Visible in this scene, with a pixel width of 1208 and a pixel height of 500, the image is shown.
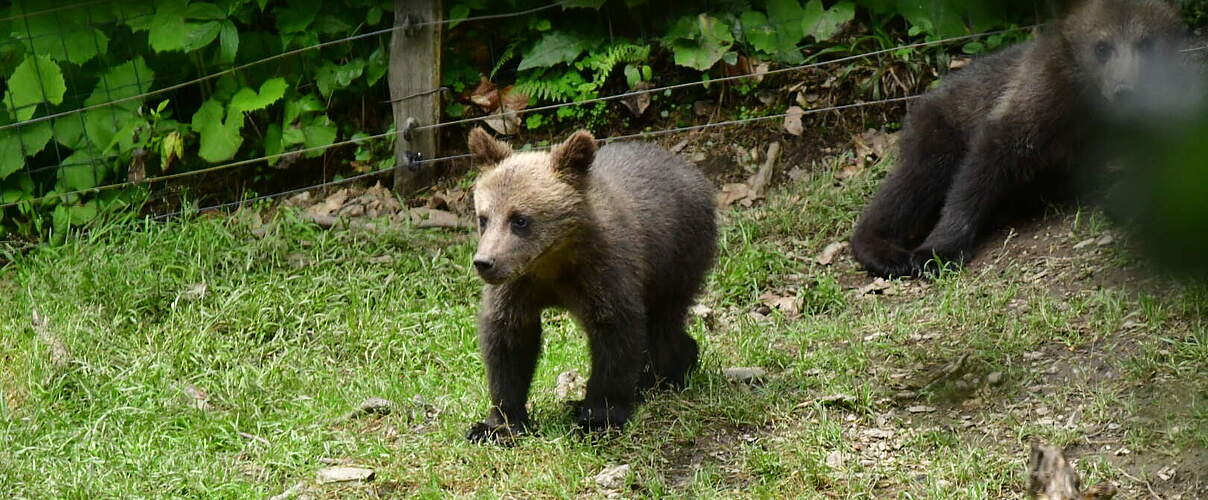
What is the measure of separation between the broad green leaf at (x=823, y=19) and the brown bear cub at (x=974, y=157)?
2.17 ft

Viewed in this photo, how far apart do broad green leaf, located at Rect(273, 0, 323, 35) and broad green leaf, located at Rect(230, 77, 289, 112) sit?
1.12ft

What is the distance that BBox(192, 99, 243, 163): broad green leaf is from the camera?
745 centimetres

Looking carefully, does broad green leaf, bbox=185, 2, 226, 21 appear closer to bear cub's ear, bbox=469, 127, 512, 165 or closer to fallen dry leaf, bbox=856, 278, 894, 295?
bear cub's ear, bbox=469, 127, 512, 165

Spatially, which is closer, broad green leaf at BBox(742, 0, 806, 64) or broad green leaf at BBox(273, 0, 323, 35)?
broad green leaf at BBox(742, 0, 806, 64)

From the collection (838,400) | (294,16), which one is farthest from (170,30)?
(838,400)

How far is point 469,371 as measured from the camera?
5641mm

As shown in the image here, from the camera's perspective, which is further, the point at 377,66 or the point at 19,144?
the point at 377,66

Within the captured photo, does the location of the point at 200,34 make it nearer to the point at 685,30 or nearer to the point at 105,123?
the point at 105,123

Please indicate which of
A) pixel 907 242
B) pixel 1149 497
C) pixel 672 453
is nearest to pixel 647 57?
pixel 907 242

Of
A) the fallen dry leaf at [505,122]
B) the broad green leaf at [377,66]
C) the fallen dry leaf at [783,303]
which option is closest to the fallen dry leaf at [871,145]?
A: the fallen dry leaf at [783,303]

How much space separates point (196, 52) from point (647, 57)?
284 cm

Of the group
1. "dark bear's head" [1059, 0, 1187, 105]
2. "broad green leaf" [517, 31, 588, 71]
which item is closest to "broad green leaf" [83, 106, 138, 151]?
"broad green leaf" [517, 31, 588, 71]

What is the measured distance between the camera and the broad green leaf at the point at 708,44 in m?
7.71

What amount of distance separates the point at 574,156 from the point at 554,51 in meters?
3.38
